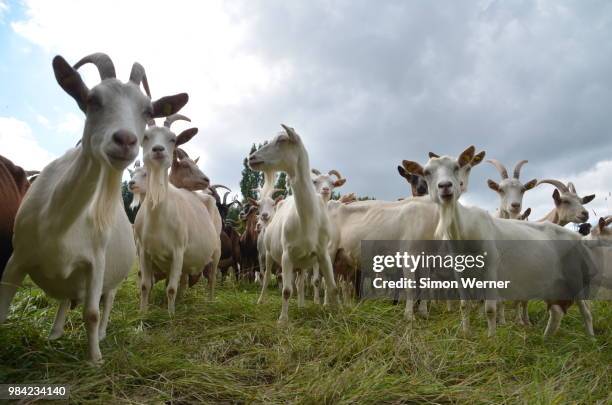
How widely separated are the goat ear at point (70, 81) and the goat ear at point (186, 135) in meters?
2.45

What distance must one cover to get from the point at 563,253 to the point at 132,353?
173 inches

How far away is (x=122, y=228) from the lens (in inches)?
140

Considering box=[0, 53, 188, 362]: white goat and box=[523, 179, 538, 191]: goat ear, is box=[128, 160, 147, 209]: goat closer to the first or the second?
box=[0, 53, 188, 362]: white goat

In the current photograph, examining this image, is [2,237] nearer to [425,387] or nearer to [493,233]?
[425,387]

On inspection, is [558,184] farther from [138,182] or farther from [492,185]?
[138,182]

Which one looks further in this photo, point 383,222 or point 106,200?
point 383,222

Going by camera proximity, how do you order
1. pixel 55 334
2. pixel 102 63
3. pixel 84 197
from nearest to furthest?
pixel 84 197 → pixel 102 63 → pixel 55 334

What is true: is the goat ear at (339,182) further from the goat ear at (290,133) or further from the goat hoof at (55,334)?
the goat hoof at (55,334)

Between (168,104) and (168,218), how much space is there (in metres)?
2.52

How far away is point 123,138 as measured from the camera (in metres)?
2.23

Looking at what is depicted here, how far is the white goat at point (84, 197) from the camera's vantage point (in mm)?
2406

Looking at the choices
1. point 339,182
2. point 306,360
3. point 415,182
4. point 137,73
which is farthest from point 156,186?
point 415,182

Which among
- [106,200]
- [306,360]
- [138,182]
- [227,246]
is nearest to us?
[106,200]

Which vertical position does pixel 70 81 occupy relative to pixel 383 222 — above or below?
below
